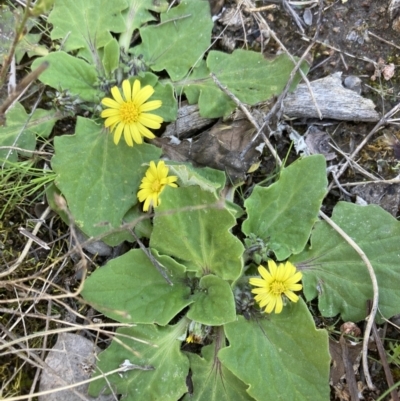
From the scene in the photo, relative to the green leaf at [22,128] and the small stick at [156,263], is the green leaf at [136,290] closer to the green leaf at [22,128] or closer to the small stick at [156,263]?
the small stick at [156,263]

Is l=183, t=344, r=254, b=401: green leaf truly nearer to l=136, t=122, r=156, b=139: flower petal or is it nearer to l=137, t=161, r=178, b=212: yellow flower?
l=137, t=161, r=178, b=212: yellow flower

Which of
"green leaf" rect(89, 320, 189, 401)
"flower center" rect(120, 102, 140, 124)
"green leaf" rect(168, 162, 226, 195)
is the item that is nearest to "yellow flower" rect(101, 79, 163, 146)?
"flower center" rect(120, 102, 140, 124)

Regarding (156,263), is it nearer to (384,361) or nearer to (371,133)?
(384,361)

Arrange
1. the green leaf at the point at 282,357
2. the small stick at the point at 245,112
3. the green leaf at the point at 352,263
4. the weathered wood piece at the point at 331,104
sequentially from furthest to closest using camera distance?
the weathered wood piece at the point at 331,104 → the small stick at the point at 245,112 → the green leaf at the point at 352,263 → the green leaf at the point at 282,357

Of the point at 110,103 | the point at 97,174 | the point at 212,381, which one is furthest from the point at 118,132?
the point at 212,381

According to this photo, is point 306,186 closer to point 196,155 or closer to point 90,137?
point 196,155

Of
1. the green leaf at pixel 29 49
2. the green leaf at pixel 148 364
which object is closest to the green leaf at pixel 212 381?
the green leaf at pixel 148 364

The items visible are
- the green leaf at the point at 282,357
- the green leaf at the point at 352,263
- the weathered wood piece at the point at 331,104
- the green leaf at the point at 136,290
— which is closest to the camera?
the green leaf at the point at 282,357
